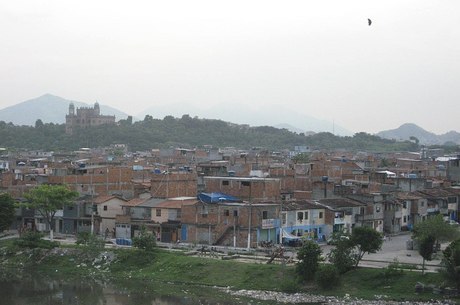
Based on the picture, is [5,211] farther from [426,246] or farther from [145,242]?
[426,246]

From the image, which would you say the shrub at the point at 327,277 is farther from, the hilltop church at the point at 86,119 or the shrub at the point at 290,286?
the hilltop church at the point at 86,119

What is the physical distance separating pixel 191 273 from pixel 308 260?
6.54m

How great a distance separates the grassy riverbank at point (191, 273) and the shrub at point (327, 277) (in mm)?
258

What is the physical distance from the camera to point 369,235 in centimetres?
3294

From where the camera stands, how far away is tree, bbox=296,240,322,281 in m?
31.8

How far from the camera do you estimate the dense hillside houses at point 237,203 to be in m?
41.4

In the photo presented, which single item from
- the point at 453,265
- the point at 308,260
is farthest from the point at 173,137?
the point at 453,265

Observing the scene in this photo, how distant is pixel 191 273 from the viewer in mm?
35500

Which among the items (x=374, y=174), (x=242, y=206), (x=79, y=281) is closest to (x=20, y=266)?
(x=79, y=281)

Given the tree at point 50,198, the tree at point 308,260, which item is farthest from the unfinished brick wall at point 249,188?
the tree at point 308,260

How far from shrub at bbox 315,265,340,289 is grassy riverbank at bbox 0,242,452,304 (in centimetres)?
26

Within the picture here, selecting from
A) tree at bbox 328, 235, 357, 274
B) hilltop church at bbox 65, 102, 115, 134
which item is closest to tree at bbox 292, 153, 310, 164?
tree at bbox 328, 235, 357, 274

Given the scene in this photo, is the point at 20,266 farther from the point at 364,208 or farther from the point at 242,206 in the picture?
the point at 364,208

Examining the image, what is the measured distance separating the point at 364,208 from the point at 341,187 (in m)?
3.65
